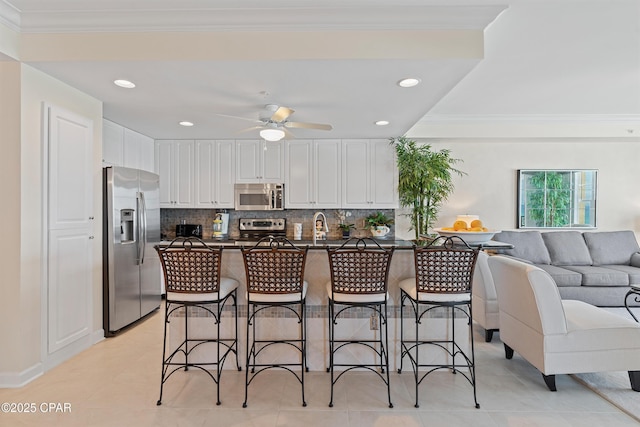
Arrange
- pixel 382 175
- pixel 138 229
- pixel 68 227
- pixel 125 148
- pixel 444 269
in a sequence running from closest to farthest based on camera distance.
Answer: pixel 444 269 < pixel 68 227 < pixel 138 229 < pixel 125 148 < pixel 382 175

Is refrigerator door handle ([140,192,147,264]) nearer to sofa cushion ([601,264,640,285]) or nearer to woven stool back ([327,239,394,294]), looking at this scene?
woven stool back ([327,239,394,294])

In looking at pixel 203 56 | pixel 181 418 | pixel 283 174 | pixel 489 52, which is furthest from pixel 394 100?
pixel 181 418

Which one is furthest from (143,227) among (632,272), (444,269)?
(632,272)

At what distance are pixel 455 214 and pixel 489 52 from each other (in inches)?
119

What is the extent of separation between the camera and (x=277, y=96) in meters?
3.18

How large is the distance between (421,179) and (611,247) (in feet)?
9.17

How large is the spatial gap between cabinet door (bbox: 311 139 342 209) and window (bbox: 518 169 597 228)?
301 centimetres

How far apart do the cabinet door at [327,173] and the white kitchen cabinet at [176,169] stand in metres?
1.88

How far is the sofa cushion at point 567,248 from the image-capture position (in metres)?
4.71

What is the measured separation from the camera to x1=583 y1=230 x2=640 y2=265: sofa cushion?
15.6 ft

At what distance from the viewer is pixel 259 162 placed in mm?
5160

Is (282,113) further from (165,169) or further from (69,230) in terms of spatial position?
(165,169)

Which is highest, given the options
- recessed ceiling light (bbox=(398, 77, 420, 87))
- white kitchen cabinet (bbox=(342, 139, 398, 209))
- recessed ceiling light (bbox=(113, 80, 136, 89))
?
recessed ceiling light (bbox=(113, 80, 136, 89))

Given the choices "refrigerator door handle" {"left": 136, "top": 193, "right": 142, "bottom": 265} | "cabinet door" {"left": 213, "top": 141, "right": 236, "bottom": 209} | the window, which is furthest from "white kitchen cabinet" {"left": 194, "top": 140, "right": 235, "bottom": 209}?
the window
